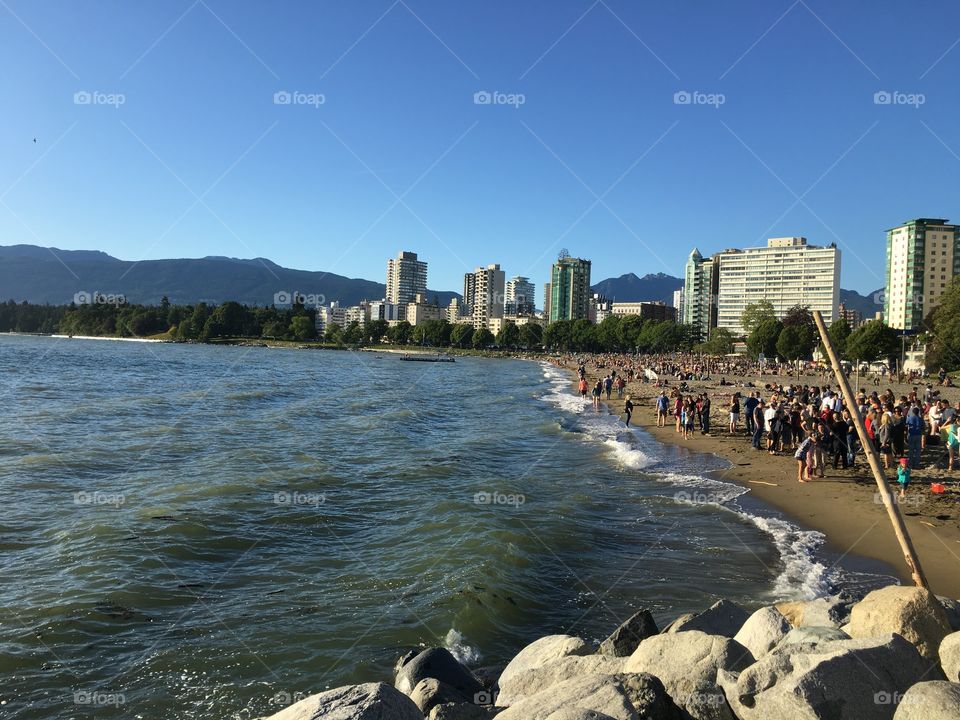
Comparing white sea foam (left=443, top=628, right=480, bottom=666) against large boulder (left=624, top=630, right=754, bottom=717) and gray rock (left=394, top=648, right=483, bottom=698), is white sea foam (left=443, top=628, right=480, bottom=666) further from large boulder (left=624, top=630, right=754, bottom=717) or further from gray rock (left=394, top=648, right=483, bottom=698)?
large boulder (left=624, top=630, right=754, bottom=717)

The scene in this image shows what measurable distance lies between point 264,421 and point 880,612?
30.1 meters

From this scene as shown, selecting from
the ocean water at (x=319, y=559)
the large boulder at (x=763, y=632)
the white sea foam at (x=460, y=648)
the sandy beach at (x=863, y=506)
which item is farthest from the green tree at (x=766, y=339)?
the large boulder at (x=763, y=632)

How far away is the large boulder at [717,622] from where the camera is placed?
24.8ft

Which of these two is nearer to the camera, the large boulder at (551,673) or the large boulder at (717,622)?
the large boulder at (551,673)

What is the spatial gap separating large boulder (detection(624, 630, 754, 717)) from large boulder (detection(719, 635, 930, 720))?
359 mm

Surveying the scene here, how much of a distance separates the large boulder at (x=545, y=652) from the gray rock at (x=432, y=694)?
651 mm

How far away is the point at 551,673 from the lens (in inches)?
257

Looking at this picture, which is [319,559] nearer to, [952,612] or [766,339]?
[952,612]

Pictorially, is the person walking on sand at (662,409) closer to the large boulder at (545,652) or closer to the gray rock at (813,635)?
the large boulder at (545,652)

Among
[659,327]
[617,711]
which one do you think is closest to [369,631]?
[617,711]

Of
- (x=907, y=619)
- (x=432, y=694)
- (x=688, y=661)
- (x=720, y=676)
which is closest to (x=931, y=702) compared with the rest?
(x=720, y=676)

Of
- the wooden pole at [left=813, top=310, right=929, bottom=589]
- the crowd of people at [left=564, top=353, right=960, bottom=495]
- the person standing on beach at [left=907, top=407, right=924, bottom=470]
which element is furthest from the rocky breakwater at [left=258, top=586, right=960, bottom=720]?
the person standing on beach at [left=907, top=407, right=924, bottom=470]

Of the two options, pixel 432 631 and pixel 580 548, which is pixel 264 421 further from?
pixel 432 631

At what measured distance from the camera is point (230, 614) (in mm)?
9219
